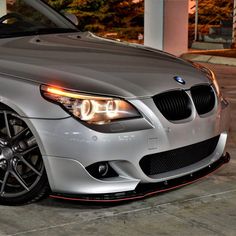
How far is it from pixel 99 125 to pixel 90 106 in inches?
5.5

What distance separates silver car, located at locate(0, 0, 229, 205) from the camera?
4145mm

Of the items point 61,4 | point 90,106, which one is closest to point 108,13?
point 61,4

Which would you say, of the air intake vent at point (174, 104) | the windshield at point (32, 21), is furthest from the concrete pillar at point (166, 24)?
the air intake vent at point (174, 104)

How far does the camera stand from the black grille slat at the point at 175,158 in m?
4.35

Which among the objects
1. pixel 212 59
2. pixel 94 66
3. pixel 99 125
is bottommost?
pixel 212 59

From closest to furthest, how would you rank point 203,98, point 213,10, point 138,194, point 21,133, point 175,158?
1. point 138,194
2. point 21,133
3. point 175,158
4. point 203,98
5. point 213,10

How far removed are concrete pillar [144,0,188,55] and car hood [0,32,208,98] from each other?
29.1 ft

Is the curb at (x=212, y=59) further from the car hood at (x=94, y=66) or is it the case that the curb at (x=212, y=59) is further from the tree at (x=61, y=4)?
the car hood at (x=94, y=66)

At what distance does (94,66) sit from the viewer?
451 centimetres

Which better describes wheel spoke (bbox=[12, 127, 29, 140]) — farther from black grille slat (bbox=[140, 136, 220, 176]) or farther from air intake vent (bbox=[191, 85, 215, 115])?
air intake vent (bbox=[191, 85, 215, 115])

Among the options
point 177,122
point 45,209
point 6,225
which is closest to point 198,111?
point 177,122

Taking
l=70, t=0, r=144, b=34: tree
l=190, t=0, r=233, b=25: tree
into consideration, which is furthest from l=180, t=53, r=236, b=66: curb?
l=70, t=0, r=144, b=34: tree

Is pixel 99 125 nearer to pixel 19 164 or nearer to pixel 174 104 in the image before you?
pixel 174 104

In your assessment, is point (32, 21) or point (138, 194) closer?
point (138, 194)
